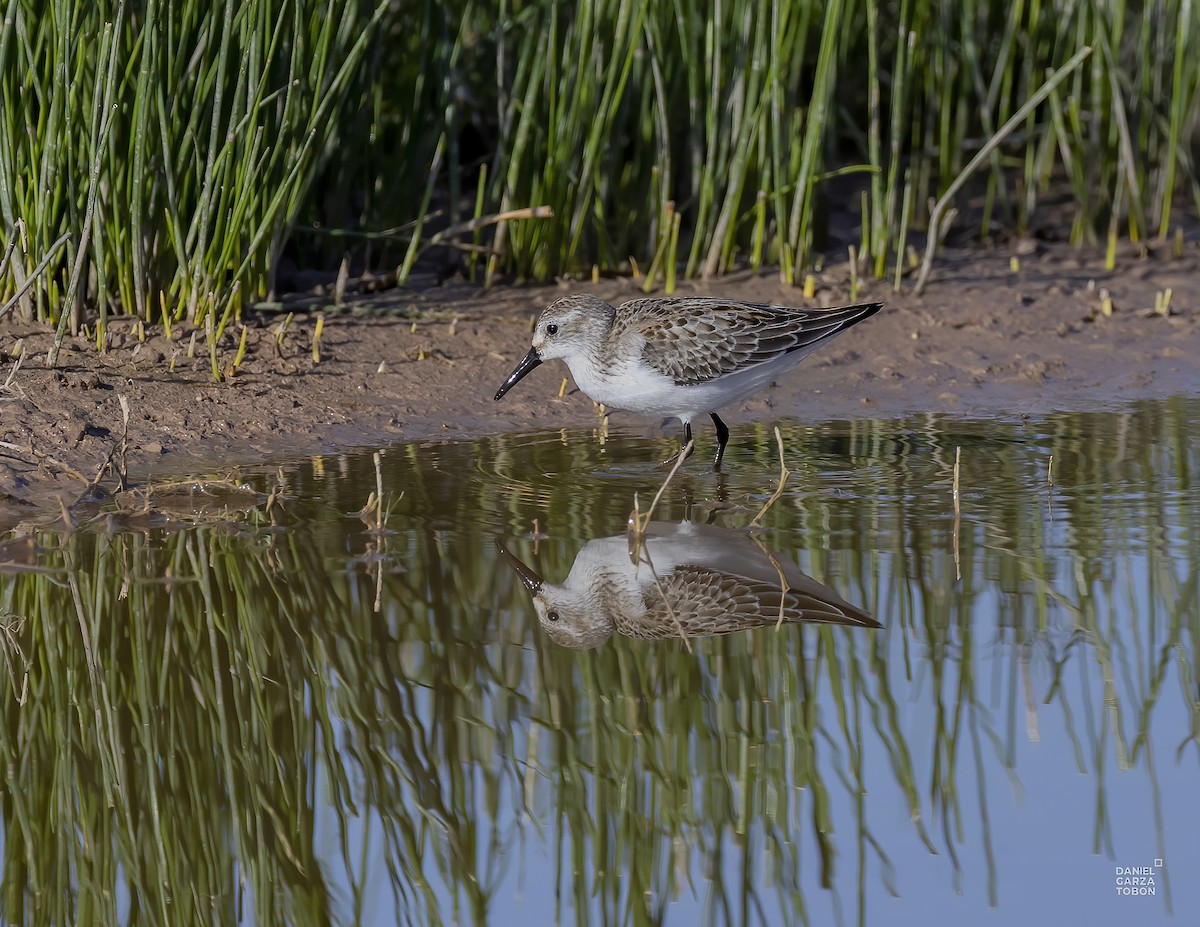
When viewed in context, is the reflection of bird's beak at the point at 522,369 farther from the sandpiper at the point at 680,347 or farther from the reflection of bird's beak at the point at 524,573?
the reflection of bird's beak at the point at 524,573

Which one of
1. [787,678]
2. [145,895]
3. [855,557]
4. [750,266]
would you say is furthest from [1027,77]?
[145,895]

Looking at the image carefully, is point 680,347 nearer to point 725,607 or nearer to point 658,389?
point 658,389

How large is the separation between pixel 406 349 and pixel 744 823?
14.6ft

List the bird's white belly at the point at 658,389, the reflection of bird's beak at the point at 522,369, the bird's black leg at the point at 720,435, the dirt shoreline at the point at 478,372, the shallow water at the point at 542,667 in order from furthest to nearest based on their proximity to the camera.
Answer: the reflection of bird's beak at the point at 522,369 → the bird's black leg at the point at 720,435 → the dirt shoreline at the point at 478,372 → the bird's white belly at the point at 658,389 → the shallow water at the point at 542,667

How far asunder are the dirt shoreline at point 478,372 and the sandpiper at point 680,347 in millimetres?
619

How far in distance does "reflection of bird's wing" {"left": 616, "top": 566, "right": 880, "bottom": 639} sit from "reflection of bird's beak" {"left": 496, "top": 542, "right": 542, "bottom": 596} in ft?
1.09

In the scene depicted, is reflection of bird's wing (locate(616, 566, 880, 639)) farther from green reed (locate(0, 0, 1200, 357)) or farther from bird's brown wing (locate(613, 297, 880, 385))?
green reed (locate(0, 0, 1200, 357))

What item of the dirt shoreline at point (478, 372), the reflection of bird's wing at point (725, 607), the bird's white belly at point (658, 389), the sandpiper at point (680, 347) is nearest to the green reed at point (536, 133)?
the dirt shoreline at point (478, 372)

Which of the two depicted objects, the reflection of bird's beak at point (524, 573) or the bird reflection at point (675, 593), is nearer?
the bird reflection at point (675, 593)

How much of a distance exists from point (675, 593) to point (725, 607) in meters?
0.20

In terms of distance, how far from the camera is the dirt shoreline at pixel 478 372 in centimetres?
639

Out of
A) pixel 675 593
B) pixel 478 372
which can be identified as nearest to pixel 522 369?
pixel 478 372

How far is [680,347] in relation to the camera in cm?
628

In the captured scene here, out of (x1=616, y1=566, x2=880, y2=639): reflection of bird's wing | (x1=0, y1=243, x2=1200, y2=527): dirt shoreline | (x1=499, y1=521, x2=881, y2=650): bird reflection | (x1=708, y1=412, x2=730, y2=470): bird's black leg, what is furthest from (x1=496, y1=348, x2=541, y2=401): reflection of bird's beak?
(x1=616, y1=566, x2=880, y2=639): reflection of bird's wing
